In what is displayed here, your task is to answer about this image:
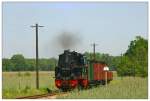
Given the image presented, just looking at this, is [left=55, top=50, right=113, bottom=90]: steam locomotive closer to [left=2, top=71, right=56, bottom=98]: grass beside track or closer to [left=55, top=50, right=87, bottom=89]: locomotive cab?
[left=55, top=50, right=87, bottom=89]: locomotive cab

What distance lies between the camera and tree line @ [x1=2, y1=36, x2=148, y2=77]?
28.6 m

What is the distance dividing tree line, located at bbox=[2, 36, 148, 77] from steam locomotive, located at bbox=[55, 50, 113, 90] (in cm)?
73

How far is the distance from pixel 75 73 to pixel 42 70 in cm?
334

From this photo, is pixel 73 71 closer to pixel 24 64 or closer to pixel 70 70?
pixel 70 70

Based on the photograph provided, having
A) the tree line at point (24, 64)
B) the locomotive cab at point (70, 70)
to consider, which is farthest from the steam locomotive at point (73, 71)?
the tree line at point (24, 64)

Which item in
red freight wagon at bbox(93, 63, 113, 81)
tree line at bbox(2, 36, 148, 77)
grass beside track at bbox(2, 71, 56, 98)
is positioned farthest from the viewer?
red freight wagon at bbox(93, 63, 113, 81)

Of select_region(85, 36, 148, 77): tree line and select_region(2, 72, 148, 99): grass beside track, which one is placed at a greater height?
select_region(85, 36, 148, 77): tree line

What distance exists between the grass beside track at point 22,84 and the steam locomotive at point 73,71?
0.82 m

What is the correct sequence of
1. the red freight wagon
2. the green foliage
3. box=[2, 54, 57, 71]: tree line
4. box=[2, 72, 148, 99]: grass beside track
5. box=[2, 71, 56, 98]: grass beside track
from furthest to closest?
the red freight wagon, the green foliage, box=[2, 54, 57, 71]: tree line, box=[2, 71, 56, 98]: grass beside track, box=[2, 72, 148, 99]: grass beside track

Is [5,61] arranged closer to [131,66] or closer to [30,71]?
[30,71]

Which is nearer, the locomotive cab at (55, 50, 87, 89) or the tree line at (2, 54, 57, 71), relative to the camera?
the tree line at (2, 54, 57, 71)

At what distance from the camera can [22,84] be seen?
2908cm

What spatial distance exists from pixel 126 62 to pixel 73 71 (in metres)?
4.21

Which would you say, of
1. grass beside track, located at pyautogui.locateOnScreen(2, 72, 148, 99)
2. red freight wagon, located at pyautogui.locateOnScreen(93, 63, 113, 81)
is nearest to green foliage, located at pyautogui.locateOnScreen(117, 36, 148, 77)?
grass beside track, located at pyautogui.locateOnScreen(2, 72, 148, 99)
